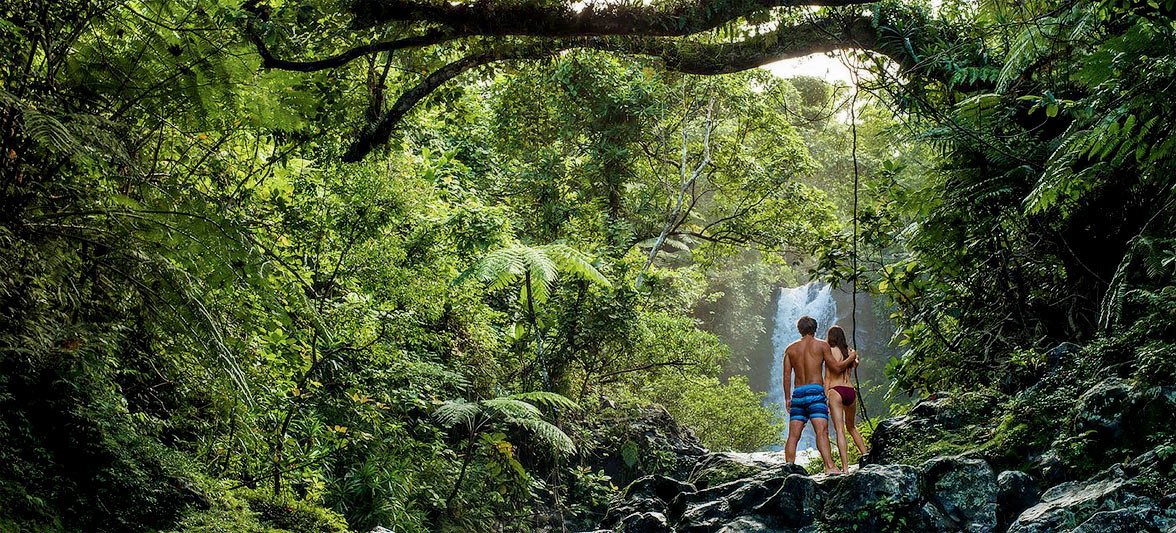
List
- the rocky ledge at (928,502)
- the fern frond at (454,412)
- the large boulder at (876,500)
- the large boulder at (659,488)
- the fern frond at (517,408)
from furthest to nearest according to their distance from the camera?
1. the fern frond at (454,412)
2. the fern frond at (517,408)
3. the large boulder at (659,488)
4. the large boulder at (876,500)
5. the rocky ledge at (928,502)

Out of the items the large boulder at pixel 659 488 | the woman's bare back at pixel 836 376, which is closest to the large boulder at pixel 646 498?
the large boulder at pixel 659 488

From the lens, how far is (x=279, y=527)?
4227 mm

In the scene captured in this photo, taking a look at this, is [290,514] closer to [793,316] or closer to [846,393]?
[846,393]

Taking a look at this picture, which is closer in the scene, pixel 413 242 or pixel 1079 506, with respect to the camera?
pixel 1079 506

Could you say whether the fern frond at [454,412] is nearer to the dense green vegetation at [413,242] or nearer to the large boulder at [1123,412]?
the dense green vegetation at [413,242]

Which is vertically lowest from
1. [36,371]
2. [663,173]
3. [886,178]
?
[36,371]

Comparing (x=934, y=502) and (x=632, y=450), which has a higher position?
(x=632, y=450)

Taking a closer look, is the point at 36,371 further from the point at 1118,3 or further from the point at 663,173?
the point at 663,173

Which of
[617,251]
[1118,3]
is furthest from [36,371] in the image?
[617,251]

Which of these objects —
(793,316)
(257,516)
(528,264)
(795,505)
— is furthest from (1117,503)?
(793,316)

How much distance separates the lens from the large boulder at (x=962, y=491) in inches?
A: 148

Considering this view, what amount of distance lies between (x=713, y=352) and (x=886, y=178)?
19.0ft

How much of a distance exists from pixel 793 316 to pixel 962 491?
77.1 feet

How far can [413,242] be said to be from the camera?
7.09m
